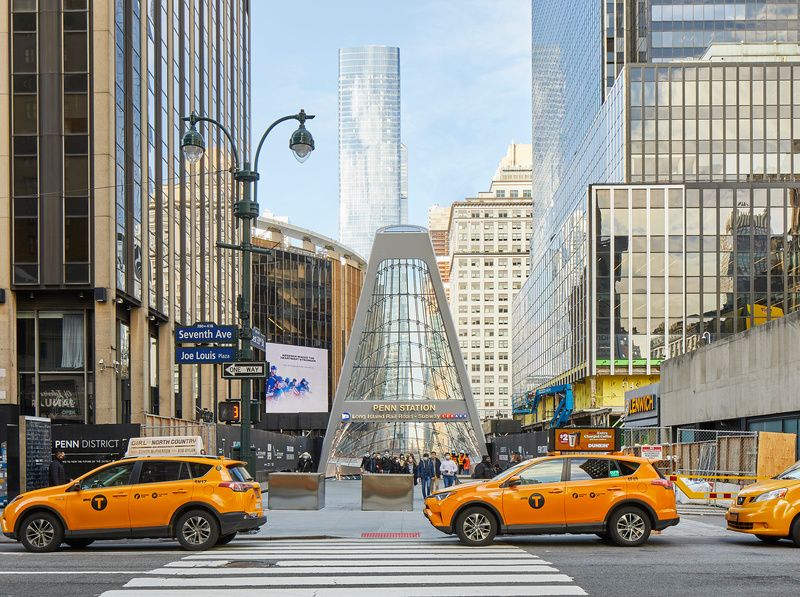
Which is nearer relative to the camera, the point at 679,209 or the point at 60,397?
the point at 60,397

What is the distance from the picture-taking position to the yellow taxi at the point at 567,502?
17.2m

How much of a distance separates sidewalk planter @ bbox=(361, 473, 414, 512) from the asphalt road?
7331mm

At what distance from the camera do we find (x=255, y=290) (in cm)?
9831

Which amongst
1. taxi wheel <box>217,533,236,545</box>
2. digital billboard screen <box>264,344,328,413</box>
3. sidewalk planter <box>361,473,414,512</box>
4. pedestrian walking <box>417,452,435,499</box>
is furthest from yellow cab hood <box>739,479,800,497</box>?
digital billboard screen <box>264,344,328,413</box>

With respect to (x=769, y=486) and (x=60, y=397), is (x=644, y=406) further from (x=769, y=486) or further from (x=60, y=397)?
(x=769, y=486)

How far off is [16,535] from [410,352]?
45541 mm

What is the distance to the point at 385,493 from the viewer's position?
26609 millimetres

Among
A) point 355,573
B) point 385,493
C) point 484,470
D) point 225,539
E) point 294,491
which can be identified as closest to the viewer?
point 355,573

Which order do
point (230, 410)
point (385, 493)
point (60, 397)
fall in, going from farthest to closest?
point (60, 397), point (385, 493), point (230, 410)

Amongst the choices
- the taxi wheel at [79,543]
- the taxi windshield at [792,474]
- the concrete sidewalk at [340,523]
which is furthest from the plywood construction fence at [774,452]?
the taxi wheel at [79,543]

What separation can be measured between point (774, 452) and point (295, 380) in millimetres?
54803

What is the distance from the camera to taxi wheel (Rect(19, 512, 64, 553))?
17.1 m

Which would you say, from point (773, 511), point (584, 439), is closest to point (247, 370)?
point (584, 439)

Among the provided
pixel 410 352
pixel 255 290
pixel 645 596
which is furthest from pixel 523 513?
pixel 255 290
